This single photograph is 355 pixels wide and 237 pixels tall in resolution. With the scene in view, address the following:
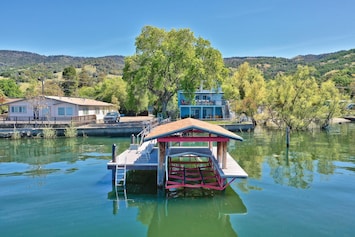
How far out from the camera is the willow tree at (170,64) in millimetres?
36594

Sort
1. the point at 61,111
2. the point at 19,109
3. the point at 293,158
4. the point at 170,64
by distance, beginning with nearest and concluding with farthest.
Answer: the point at 293,158
the point at 170,64
the point at 61,111
the point at 19,109

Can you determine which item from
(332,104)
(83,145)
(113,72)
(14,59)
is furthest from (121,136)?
(14,59)

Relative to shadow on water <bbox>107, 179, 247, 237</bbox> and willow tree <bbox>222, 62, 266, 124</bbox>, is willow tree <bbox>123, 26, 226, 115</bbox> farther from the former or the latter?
shadow on water <bbox>107, 179, 247, 237</bbox>

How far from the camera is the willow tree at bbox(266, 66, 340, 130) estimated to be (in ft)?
128

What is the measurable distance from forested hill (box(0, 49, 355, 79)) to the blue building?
74.1 m

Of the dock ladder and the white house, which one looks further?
the white house

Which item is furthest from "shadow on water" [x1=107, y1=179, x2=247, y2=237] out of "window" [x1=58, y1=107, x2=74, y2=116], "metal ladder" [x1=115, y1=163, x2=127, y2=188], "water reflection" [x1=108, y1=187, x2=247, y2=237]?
"window" [x1=58, y1=107, x2=74, y2=116]

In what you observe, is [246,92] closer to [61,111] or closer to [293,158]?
[293,158]

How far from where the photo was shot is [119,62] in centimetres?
18650

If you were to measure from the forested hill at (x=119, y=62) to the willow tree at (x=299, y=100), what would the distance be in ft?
271

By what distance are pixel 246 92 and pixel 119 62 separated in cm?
15174

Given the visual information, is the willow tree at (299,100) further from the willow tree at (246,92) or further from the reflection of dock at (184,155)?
the reflection of dock at (184,155)

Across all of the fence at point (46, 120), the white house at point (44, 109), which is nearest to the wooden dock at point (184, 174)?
the fence at point (46, 120)

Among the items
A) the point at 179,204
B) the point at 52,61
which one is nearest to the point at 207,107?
the point at 179,204
